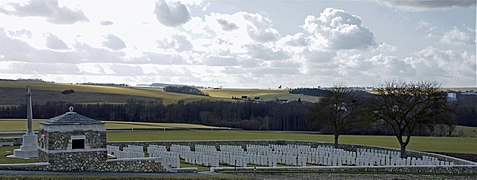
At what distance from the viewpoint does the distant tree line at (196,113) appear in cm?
9100

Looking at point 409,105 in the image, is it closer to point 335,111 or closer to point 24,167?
point 335,111

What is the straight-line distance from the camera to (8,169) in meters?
24.7

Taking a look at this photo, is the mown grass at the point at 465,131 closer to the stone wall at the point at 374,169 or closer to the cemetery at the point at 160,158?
the cemetery at the point at 160,158

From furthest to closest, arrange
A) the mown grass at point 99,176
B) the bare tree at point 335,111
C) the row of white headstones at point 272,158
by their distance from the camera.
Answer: the bare tree at point 335,111, the row of white headstones at point 272,158, the mown grass at point 99,176

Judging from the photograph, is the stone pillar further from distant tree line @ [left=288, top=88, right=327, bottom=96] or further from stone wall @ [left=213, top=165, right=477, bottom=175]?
distant tree line @ [left=288, top=88, right=327, bottom=96]

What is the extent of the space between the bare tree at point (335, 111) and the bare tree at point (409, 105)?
624 cm

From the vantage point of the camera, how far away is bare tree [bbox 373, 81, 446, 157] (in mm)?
39250

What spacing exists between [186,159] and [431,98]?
16.2 meters

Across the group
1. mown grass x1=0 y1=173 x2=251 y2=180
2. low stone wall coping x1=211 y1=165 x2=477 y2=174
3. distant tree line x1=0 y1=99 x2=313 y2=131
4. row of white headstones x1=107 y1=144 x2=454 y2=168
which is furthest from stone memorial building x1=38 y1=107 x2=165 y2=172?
distant tree line x1=0 y1=99 x2=313 y2=131

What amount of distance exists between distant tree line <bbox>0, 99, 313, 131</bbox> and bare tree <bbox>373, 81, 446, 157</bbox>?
4577 centimetres

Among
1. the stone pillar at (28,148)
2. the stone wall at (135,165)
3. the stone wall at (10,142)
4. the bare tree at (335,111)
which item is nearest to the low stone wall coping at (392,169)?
the stone wall at (135,165)

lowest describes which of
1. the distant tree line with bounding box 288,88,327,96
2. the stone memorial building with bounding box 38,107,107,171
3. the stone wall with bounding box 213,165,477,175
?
the stone wall with bounding box 213,165,477,175

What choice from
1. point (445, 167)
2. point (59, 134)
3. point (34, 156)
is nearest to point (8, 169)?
point (59, 134)

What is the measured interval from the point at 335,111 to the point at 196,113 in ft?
170
